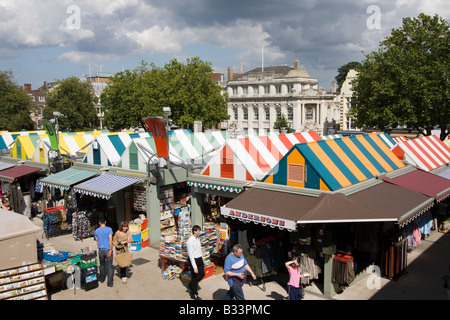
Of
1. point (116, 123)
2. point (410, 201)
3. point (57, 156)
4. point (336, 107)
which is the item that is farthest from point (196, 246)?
point (336, 107)

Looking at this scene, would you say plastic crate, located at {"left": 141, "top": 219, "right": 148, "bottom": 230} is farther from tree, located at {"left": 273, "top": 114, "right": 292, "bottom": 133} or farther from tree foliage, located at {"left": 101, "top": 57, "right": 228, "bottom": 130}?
tree, located at {"left": 273, "top": 114, "right": 292, "bottom": 133}

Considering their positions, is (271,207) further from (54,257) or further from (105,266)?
(54,257)

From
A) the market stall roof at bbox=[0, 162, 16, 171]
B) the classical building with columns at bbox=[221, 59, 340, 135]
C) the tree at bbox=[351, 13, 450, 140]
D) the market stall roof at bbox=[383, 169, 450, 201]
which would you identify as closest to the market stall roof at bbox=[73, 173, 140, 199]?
the market stall roof at bbox=[0, 162, 16, 171]

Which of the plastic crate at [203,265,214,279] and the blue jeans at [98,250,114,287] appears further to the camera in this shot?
the plastic crate at [203,265,214,279]

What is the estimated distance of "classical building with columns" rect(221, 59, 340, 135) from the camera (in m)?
62.7

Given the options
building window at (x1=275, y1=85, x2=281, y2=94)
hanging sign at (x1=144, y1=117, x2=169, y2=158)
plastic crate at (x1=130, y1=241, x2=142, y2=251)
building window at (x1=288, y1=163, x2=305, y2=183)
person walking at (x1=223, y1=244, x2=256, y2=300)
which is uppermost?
building window at (x1=275, y1=85, x2=281, y2=94)

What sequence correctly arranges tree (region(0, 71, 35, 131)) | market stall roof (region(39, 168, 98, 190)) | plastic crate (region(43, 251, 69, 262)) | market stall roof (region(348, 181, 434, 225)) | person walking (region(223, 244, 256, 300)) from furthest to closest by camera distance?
tree (region(0, 71, 35, 131)) → market stall roof (region(39, 168, 98, 190)) → plastic crate (region(43, 251, 69, 262)) → market stall roof (region(348, 181, 434, 225)) → person walking (region(223, 244, 256, 300))

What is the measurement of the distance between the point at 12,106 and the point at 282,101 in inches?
1608

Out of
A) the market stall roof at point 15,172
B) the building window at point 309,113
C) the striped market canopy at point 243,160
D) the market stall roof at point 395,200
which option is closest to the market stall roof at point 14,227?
the striped market canopy at point 243,160

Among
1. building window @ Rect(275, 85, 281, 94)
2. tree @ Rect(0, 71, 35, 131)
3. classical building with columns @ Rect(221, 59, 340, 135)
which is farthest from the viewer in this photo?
building window @ Rect(275, 85, 281, 94)

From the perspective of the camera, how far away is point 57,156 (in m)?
16.1

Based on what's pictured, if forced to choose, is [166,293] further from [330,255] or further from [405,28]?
[405,28]

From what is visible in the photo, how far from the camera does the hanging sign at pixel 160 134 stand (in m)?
11.4

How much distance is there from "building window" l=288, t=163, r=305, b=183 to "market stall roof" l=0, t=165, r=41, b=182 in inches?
491
